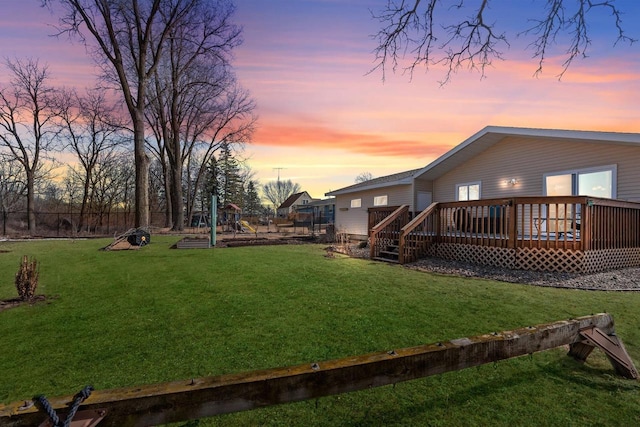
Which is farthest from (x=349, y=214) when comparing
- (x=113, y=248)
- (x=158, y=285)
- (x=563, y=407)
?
(x=563, y=407)

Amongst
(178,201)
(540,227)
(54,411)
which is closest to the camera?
(54,411)

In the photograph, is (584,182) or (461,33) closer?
(461,33)

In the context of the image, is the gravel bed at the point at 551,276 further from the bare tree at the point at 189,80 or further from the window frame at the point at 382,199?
the bare tree at the point at 189,80

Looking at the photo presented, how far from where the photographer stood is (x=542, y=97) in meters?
8.45

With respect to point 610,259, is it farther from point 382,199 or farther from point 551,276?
point 382,199

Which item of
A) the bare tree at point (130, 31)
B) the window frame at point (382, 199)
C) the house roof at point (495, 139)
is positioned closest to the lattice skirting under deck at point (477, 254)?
the house roof at point (495, 139)

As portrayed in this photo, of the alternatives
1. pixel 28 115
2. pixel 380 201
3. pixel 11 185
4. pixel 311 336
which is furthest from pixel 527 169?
pixel 11 185

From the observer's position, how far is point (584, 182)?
9.81 metres

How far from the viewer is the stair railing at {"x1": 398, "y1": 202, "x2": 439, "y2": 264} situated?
974cm

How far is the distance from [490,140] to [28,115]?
32.3m

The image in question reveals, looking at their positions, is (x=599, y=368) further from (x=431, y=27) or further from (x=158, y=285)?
(x=158, y=285)

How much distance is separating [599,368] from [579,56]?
4019 millimetres

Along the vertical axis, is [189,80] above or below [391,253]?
above

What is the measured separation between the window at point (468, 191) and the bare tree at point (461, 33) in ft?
30.3
